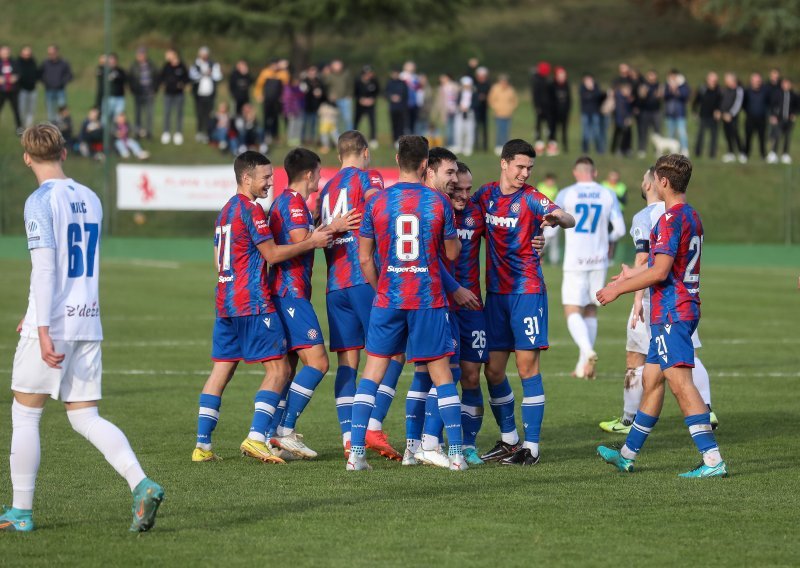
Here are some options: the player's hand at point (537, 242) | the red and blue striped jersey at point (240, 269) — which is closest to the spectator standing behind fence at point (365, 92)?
the red and blue striped jersey at point (240, 269)

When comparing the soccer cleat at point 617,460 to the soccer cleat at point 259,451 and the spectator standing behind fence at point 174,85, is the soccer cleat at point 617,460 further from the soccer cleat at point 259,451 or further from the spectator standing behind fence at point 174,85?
the spectator standing behind fence at point 174,85

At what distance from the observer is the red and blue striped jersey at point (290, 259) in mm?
9125

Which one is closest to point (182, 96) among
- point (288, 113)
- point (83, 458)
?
point (288, 113)

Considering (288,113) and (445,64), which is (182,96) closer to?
(288,113)

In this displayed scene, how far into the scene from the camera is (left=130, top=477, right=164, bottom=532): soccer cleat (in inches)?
261

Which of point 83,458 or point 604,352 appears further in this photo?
point 604,352

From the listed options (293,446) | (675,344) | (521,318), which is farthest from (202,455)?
(675,344)

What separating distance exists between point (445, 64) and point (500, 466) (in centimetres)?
4972

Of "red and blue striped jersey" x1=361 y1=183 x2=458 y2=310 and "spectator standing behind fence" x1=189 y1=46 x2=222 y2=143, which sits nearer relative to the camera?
"red and blue striped jersey" x1=361 y1=183 x2=458 y2=310

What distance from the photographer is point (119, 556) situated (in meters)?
6.40

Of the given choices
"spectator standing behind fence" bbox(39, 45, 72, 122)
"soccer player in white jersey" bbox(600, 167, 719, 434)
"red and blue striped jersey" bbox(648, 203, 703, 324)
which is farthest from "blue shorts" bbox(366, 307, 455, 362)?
"spectator standing behind fence" bbox(39, 45, 72, 122)

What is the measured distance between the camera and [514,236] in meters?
9.04

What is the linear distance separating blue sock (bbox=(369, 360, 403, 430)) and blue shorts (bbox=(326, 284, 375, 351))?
29 cm

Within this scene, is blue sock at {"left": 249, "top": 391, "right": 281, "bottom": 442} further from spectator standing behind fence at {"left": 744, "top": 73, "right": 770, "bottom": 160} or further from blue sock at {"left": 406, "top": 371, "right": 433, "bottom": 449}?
spectator standing behind fence at {"left": 744, "top": 73, "right": 770, "bottom": 160}
